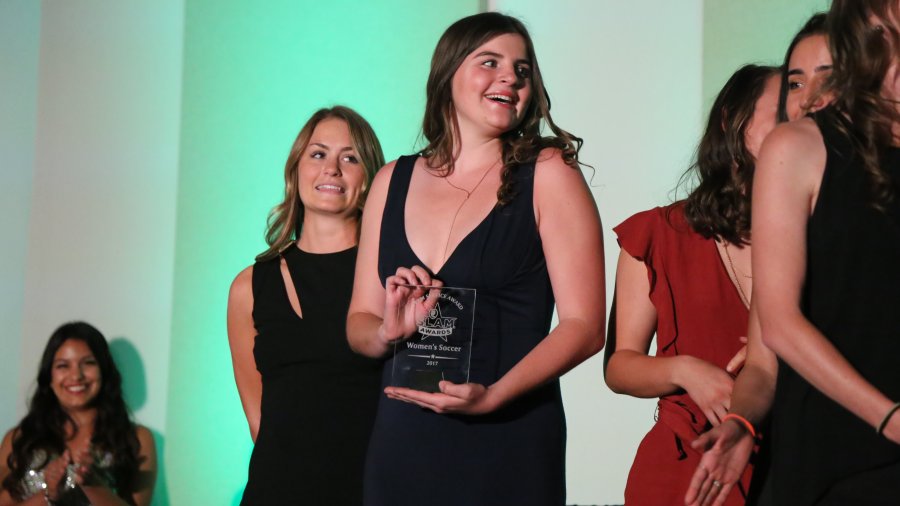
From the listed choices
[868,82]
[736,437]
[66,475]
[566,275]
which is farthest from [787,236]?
[66,475]

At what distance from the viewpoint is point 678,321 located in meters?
2.25

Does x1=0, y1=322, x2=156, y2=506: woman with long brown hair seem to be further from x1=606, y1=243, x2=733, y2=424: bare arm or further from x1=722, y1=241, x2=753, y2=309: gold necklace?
x1=722, y1=241, x2=753, y2=309: gold necklace

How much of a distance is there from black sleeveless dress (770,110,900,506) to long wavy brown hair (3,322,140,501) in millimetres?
3386

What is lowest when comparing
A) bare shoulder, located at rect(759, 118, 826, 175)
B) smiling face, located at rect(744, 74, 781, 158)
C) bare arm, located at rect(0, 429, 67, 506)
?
bare arm, located at rect(0, 429, 67, 506)

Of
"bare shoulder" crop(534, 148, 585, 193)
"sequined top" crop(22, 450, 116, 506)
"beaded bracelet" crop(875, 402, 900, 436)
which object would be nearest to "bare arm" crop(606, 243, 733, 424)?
"bare shoulder" crop(534, 148, 585, 193)

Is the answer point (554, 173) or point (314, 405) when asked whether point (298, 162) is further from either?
point (554, 173)

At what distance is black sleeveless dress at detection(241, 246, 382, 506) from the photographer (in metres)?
2.69

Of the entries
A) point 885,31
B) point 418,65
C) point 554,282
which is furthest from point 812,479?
point 418,65

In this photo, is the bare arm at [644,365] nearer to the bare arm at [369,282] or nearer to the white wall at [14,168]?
the bare arm at [369,282]

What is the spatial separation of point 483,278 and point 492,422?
29 centimetres

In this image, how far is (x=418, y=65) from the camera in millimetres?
4379

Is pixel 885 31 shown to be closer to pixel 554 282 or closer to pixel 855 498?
pixel 855 498

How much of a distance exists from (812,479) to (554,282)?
0.81 m

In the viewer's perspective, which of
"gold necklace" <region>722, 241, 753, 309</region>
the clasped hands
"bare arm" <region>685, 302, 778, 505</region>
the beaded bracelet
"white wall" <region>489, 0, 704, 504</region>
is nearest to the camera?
the beaded bracelet
